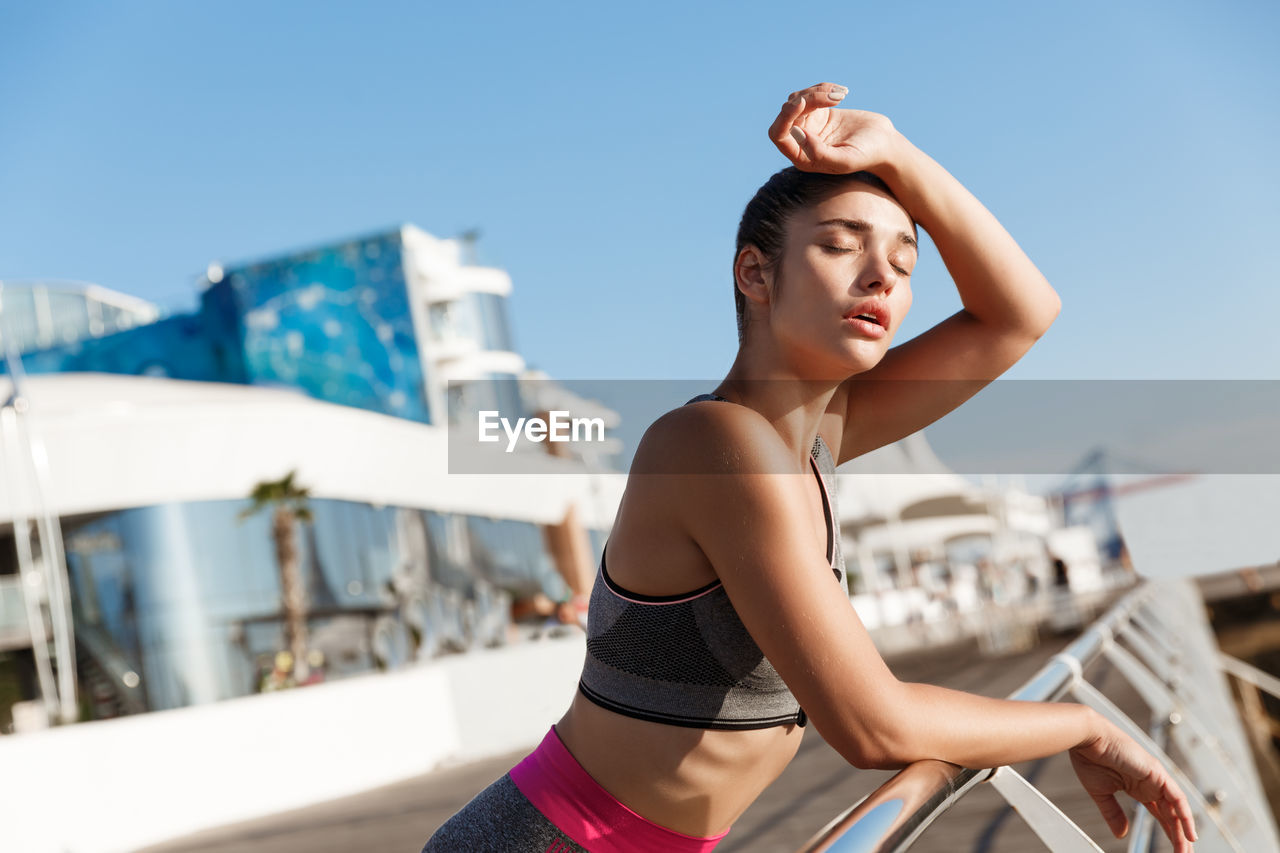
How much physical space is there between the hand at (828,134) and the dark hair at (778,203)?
0.02m

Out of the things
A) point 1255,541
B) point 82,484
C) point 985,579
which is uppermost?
point 1255,541

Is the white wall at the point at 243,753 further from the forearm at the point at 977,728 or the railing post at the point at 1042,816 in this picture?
the forearm at the point at 977,728

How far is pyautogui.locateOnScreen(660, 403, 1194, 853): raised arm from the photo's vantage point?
110 centimetres

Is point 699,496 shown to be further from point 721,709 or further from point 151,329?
point 151,329

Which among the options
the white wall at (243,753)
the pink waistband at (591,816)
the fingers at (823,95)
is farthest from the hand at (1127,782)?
the white wall at (243,753)

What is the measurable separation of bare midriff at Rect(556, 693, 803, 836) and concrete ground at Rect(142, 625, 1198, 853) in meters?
2.92

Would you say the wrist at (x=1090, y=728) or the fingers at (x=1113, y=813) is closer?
the wrist at (x=1090, y=728)

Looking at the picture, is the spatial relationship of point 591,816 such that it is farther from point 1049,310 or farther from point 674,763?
point 1049,310

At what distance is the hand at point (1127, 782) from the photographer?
4.74ft

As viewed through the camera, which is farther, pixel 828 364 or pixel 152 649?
pixel 152 649

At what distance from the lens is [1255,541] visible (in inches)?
80.8

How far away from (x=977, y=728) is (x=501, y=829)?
56 cm

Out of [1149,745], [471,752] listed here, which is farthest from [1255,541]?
[471,752]

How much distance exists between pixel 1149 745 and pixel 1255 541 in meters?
0.41
